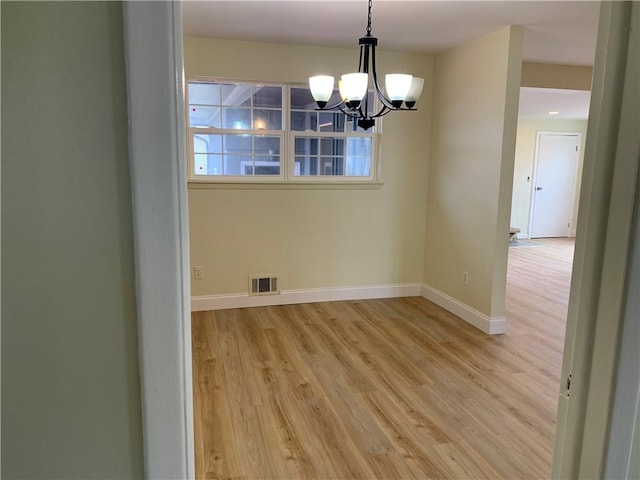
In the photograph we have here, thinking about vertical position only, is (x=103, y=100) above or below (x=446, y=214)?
above

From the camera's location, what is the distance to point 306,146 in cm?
444

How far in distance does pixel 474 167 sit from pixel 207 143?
2.39 metres

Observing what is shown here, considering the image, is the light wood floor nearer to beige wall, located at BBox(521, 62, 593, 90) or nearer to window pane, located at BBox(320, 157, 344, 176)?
window pane, located at BBox(320, 157, 344, 176)

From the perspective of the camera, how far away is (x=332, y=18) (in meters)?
3.38

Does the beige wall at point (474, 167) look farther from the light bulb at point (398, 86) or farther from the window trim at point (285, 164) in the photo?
the light bulb at point (398, 86)

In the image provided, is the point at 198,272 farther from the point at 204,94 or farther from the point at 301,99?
the point at 301,99

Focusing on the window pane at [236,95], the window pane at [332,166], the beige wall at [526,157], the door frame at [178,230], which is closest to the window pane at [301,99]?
the window pane at [236,95]

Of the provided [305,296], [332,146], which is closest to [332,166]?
[332,146]

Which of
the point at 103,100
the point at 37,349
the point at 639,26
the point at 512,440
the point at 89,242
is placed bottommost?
the point at 512,440

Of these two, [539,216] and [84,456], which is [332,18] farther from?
[539,216]

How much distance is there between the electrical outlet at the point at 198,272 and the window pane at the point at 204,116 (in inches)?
50.8

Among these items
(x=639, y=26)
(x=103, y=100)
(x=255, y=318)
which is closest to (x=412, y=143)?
(x=255, y=318)

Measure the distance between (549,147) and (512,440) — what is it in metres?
7.96

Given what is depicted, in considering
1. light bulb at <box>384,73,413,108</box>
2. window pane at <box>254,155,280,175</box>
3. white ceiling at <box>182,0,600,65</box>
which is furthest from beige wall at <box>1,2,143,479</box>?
window pane at <box>254,155,280,175</box>
